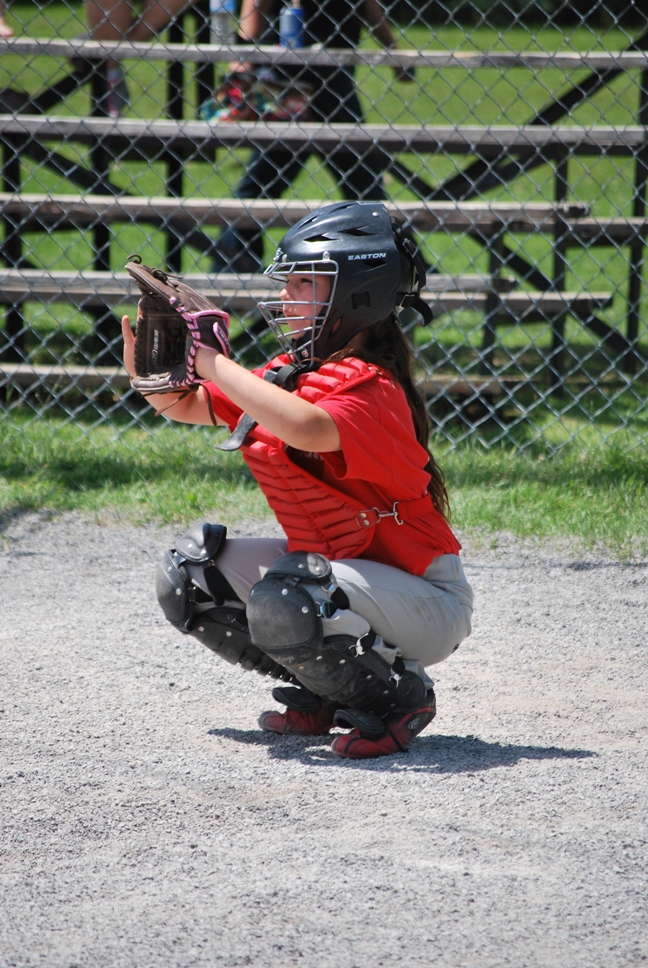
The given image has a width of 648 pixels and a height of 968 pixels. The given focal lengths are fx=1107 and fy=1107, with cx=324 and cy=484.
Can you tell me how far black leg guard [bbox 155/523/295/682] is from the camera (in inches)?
107

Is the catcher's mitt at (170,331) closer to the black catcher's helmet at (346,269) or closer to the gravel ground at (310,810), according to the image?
the black catcher's helmet at (346,269)

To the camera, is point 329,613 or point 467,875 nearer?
point 467,875

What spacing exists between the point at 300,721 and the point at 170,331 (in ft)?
3.34

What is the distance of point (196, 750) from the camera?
8.61 feet

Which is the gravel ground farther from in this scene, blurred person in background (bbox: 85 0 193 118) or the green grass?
blurred person in background (bbox: 85 0 193 118)

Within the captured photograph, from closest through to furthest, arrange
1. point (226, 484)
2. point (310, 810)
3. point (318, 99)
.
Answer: point (310, 810)
point (226, 484)
point (318, 99)

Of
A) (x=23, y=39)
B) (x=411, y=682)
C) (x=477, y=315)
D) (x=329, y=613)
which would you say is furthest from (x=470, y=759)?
(x=477, y=315)

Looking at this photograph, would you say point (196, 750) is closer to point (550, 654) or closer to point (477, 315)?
point (550, 654)

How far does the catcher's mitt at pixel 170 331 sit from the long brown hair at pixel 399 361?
1.19 feet

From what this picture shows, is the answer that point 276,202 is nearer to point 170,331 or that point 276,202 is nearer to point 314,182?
point 314,182

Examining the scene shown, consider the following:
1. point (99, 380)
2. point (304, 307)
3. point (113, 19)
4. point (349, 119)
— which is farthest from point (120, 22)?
point (304, 307)

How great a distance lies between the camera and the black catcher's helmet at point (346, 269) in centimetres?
257

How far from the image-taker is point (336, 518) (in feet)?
8.69

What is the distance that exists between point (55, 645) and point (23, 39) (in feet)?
11.4
